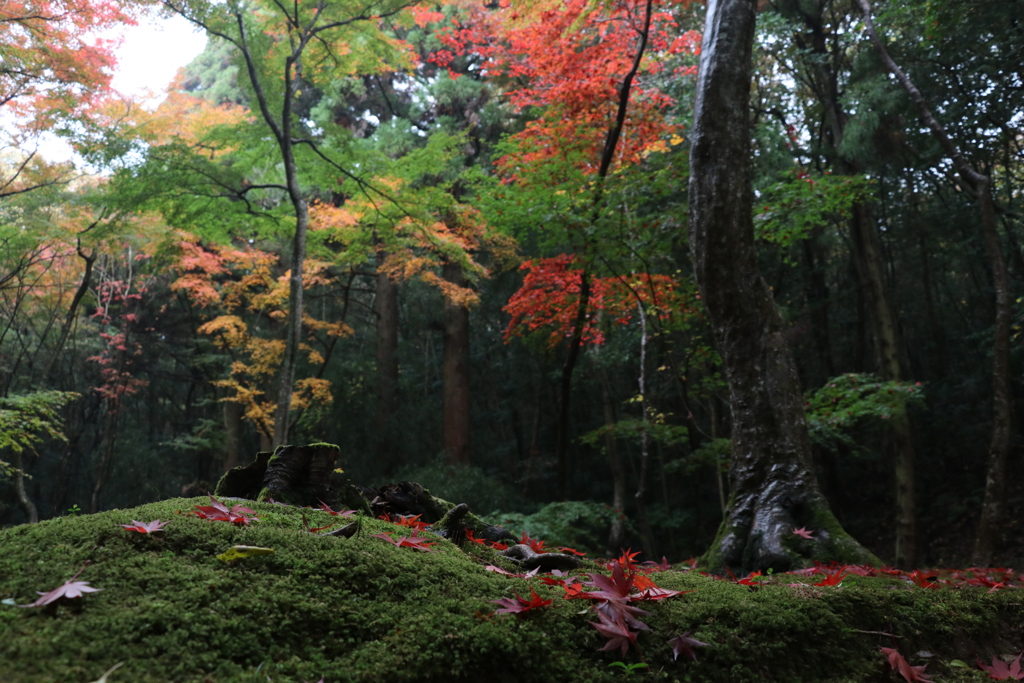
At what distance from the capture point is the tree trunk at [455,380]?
10914 mm

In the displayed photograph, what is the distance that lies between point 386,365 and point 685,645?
37.1 feet

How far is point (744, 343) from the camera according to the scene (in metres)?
3.66

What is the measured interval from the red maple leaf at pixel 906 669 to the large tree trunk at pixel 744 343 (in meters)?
1.79

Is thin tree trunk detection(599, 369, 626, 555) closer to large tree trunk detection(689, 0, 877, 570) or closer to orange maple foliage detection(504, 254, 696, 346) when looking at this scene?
orange maple foliage detection(504, 254, 696, 346)

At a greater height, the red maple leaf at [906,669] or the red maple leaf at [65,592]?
the red maple leaf at [65,592]

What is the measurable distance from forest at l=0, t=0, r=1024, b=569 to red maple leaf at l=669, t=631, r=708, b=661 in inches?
94.0

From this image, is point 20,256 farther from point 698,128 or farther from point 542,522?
point 698,128

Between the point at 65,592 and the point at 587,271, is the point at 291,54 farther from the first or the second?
the point at 65,592

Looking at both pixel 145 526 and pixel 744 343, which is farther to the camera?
pixel 744 343

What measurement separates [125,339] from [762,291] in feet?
44.5

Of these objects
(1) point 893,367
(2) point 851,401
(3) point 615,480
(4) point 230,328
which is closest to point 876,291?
(1) point 893,367

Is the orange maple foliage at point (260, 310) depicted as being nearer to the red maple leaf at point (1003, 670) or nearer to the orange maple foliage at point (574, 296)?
the orange maple foliage at point (574, 296)

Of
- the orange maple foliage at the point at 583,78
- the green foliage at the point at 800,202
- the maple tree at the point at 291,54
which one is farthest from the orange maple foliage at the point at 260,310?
the green foliage at the point at 800,202

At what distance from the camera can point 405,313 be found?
1416 centimetres
